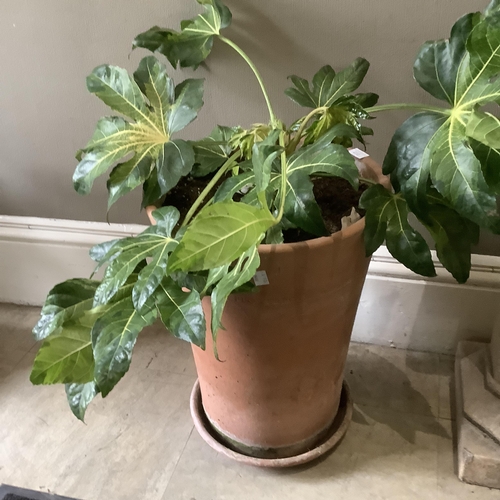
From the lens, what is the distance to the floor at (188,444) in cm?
93

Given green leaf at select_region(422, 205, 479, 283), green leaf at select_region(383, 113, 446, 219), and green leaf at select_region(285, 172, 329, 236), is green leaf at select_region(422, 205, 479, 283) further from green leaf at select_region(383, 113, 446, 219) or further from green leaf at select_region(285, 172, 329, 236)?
green leaf at select_region(285, 172, 329, 236)

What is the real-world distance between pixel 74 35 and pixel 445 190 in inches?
30.9

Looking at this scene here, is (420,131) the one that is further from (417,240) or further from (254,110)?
(254,110)

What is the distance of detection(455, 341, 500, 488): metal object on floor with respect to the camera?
90cm

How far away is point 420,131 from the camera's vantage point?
0.65m

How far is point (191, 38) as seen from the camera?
851 millimetres

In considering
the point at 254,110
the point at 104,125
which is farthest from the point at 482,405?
the point at 104,125

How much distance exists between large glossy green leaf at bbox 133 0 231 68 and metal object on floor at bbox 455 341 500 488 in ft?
2.60

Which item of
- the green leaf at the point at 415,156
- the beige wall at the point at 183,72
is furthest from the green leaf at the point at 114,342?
the beige wall at the point at 183,72

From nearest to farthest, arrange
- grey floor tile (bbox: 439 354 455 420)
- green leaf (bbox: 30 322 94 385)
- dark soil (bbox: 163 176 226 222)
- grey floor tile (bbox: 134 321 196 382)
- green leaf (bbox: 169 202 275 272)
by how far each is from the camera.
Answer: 1. green leaf (bbox: 169 202 275 272)
2. green leaf (bbox: 30 322 94 385)
3. dark soil (bbox: 163 176 226 222)
4. grey floor tile (bbox: 439 354 455 420)
5. grey floor tile (bbox: 134 321 196 382)

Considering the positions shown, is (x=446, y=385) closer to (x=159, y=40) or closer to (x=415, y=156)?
(x=415, y=156)

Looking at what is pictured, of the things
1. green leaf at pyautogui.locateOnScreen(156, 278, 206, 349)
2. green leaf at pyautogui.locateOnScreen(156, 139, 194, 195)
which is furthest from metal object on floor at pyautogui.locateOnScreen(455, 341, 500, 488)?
green leaf at pyautogui.locateOnScreen(156, 139, 194, 195)

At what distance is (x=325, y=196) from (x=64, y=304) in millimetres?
424

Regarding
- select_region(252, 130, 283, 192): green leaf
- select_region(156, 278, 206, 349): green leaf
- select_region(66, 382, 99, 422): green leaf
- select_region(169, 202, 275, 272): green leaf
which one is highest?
select_region(252, 130, 283, 192): green leaf
